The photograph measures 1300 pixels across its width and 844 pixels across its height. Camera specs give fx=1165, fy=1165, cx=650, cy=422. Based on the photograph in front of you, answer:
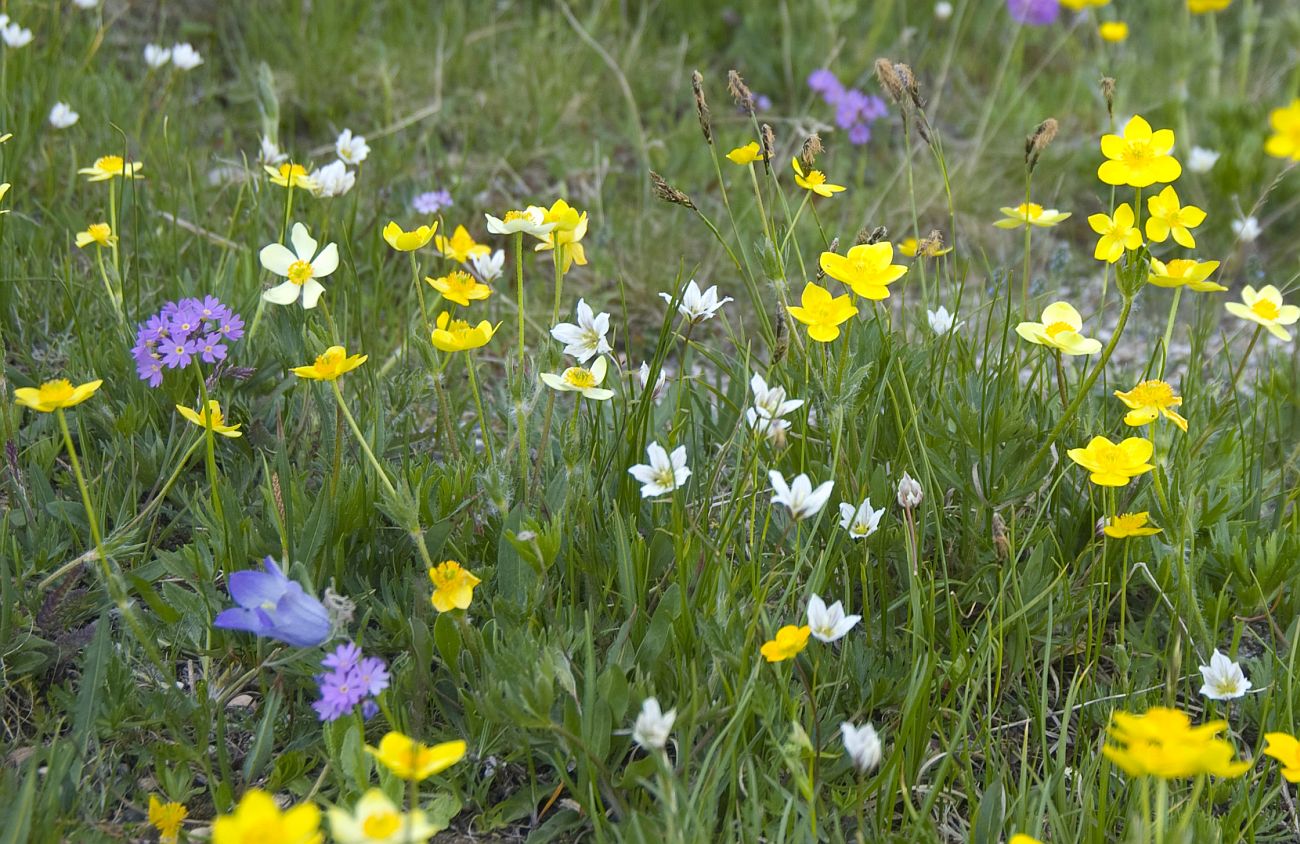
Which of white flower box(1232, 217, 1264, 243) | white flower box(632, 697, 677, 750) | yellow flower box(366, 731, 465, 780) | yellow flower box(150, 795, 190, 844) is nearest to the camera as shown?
yellow flower box(366, 731, 465, 780)

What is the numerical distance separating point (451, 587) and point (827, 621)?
0.45m

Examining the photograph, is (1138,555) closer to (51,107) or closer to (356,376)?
(356,376)

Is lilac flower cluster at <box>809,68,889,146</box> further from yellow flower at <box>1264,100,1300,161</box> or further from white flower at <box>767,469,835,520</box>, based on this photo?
white flower at <box>767,469,835,520</box>

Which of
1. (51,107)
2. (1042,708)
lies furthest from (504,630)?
(51,107)

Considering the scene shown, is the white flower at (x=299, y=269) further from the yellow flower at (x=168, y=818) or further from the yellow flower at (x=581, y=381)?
the yellow flower at (x=168, y=818)

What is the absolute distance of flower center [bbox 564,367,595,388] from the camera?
→ 154 centimetres

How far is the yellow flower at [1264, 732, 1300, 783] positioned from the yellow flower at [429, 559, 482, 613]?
Answer: 2.93ft

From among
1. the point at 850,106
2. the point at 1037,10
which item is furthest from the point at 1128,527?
the point at 1037,10

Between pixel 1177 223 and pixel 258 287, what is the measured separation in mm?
1513

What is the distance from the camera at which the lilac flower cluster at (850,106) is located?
136 inches

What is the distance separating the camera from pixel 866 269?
5.26 ft

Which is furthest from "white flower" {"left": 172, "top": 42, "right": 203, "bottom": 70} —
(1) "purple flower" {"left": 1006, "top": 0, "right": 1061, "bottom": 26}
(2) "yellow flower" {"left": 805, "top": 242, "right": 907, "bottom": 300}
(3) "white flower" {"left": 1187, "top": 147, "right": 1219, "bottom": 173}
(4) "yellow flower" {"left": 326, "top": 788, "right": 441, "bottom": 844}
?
(1) "purple flower" {"left": 1006, "top": 0, "right": 1061, "bottom": 26}

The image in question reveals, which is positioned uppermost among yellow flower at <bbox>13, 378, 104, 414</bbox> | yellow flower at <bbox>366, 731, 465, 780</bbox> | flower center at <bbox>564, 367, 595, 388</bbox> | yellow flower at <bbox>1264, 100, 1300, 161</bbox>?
yellow flower at <bbox>1264, 100, 1300, 161</bbox>

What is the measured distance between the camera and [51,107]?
9.37 feet
